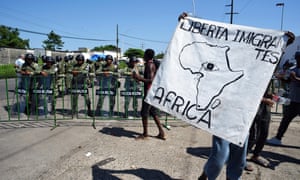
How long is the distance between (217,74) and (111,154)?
2656 millimetres

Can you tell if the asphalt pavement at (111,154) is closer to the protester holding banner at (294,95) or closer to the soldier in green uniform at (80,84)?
the protester holding banner at (294,95)

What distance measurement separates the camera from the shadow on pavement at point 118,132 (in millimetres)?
5367

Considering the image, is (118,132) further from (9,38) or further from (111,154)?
(9,38)

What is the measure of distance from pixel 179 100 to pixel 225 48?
799 mm

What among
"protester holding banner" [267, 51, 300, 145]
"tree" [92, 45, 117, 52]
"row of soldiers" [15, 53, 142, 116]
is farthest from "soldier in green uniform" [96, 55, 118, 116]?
"tree" [92, 45, 117, 52]

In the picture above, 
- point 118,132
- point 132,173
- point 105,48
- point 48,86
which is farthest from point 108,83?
point 105,48

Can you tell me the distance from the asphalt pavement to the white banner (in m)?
1.37

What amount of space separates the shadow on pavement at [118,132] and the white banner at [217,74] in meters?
2.82

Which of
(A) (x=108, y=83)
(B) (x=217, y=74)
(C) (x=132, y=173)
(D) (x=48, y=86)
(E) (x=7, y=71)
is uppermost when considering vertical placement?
(B) (x=217, y=74)

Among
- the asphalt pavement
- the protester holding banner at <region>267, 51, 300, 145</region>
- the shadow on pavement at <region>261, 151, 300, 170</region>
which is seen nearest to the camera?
the asphalt pavement

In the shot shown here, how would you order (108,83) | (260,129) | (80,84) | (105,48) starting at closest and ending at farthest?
(260,129), (108,83), (80,84), (105,48)

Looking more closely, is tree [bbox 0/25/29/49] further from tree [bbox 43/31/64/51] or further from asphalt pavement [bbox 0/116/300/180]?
asphalt pavement [bbox 0/116/300/180]

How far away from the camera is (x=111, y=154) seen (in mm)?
4230

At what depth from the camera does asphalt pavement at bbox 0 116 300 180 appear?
139 inches
